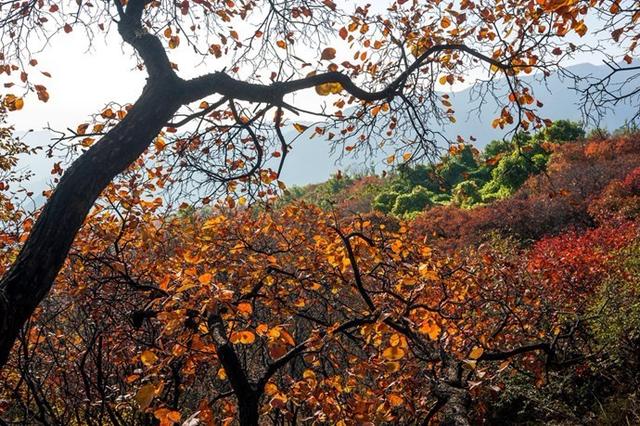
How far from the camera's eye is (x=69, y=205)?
2281 millimetres

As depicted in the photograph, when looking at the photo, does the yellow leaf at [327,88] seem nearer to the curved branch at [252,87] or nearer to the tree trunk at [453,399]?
the curved branch at [252,87]

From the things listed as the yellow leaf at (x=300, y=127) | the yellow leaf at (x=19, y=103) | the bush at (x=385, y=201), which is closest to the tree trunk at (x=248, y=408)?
the yellow leaf at (x=300, y=127)

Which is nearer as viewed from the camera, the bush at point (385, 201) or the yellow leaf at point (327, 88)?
the yellow leaf at point (327, 88)

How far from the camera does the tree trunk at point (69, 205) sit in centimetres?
203

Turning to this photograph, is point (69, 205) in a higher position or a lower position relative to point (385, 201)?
lower

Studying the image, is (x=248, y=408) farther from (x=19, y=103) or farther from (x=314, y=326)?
(x=314, y=326)

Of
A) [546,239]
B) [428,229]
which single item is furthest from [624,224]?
[428,229]

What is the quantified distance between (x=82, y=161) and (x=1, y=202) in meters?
7.87

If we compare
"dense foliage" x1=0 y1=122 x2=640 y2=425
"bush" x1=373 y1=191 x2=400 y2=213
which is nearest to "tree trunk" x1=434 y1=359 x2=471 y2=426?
"dense foliage" x1=0 y1=122 x2=640 y2=425

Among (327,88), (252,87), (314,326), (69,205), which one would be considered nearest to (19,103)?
(252,87)

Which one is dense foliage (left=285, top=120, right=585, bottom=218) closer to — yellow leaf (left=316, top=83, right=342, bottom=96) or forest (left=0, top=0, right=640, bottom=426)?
forest (left=0, top=0, right=640, bottom=426)

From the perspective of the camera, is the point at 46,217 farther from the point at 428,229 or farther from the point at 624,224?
the point at 428,229

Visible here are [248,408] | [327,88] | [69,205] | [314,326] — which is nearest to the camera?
[69,205]

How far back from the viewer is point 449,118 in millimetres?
5137
